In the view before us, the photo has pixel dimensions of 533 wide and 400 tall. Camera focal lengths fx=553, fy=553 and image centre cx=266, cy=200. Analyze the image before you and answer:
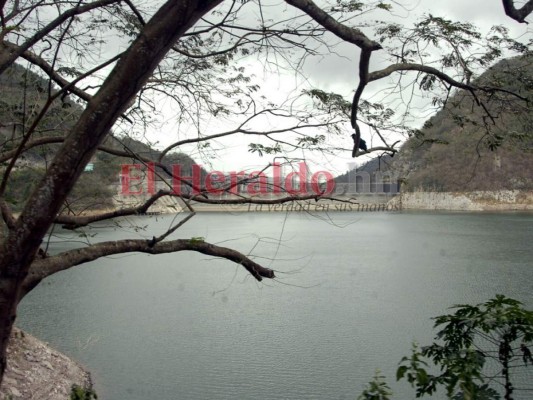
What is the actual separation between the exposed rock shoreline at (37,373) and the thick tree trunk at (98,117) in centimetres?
240

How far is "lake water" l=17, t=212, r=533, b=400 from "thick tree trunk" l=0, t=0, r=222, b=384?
140 cm

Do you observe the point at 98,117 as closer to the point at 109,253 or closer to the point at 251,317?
the point at 109,253

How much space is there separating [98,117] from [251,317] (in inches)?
239

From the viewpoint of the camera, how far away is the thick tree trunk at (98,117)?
1.37m

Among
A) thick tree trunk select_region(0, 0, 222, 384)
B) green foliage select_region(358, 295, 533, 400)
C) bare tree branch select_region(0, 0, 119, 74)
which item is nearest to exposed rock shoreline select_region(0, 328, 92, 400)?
bare tree branch select_region(0, 0, 119, 74)

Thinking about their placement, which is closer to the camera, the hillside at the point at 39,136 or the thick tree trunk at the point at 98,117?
the thick tree trunk at the point at 98,117

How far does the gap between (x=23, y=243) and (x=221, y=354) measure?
4.60 metres

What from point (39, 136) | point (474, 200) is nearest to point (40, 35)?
point (39, 136)

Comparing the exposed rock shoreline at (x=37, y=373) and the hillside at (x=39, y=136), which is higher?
the hillside at (x=39, y=136)

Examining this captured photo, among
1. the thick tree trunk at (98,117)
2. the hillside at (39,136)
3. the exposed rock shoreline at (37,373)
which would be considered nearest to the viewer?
the thick tree trunk at (98,117)

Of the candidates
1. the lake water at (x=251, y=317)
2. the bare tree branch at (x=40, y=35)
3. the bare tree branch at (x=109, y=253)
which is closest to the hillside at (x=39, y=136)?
the lake water at (x=251, y=317)

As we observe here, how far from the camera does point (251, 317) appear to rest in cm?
720

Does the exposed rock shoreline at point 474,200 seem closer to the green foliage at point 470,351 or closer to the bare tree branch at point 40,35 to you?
the green foliage at point 470,351

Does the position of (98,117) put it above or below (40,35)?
below
